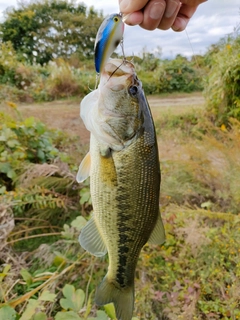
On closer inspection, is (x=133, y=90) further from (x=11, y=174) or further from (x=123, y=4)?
(x=11, y=174)

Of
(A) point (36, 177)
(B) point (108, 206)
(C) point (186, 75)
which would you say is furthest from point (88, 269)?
(C) point (186, 75)

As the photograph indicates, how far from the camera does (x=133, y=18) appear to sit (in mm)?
1079

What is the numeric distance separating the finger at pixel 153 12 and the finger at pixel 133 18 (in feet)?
0.05

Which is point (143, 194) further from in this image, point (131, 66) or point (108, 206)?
point (131, 66)

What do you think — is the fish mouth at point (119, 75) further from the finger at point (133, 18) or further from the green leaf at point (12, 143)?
the green leaf at point (12, 143)

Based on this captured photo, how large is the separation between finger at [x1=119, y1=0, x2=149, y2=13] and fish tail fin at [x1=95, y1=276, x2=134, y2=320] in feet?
3.10

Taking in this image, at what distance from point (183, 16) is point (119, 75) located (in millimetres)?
663

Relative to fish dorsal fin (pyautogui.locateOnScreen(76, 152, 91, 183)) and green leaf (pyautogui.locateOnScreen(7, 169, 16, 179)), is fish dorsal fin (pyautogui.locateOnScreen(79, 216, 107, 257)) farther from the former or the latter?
green leaf (pyautogui.locateOnScreen(7, 169, 16, 179))

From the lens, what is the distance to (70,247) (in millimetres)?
2533

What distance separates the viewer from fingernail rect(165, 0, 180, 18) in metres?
1.16

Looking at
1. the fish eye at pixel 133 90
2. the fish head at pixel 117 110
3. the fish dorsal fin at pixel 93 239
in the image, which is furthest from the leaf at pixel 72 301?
the fish eye at pixel 133 90

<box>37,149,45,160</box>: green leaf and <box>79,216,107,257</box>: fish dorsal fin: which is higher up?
<box>79,216,107,257</box>: fish dorsal fin

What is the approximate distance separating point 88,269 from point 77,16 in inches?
465

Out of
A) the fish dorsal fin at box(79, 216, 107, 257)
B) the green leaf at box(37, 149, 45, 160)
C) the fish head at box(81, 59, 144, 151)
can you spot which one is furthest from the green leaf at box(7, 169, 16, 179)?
the fish head at box(81, 59, 144, 151)
